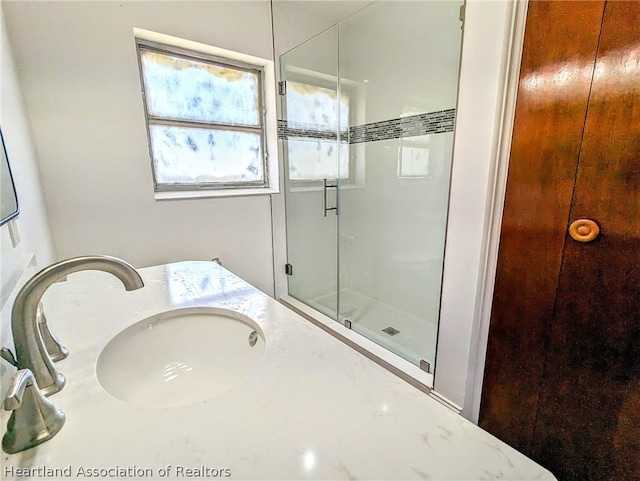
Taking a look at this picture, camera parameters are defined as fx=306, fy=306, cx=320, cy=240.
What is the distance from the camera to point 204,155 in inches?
86.2

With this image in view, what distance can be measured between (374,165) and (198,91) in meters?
1.40

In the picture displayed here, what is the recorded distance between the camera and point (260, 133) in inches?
95.0

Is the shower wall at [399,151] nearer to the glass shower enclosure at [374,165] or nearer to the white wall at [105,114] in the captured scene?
the glass shower enclosure at [374,165]

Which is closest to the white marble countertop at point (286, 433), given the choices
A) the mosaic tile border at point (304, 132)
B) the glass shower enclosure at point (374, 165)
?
the glass shower enclosure at point (374, 165)

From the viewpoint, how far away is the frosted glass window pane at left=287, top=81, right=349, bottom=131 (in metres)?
2.40

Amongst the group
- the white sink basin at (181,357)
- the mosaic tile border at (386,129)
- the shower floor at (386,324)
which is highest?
the mosaic tile border at (386,129)

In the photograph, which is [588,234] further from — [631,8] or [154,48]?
[154,48]

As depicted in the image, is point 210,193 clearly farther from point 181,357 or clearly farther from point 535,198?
point 535,198

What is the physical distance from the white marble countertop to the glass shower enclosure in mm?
1375

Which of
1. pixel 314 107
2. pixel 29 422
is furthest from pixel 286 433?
pixel 314 107

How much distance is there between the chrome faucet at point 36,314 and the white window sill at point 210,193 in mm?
1469

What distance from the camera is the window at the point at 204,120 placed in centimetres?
196

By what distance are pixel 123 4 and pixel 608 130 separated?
7.30 ft

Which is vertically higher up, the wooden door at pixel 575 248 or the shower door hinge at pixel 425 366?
the wooden door at pixel 575 248
